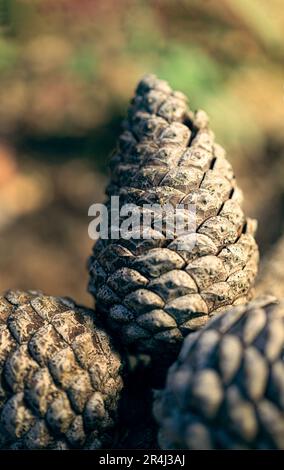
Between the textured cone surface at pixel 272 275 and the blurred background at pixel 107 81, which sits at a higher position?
the blurred background at pixel 107 81

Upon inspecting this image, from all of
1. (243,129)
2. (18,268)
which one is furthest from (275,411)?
(243,129)

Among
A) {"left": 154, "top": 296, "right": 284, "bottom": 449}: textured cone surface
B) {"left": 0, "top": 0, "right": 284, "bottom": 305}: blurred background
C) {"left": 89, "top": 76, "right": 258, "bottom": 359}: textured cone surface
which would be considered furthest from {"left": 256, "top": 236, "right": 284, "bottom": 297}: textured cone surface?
{"left": 0, "top": 0, "right": 284, "bottom": 305}: blurred background

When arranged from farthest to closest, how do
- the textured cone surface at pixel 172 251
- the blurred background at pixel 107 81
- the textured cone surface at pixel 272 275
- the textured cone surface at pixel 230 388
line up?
the blurred background at pixel 107 81, the textured cone surface at pixel 272 275, the textured cone surface at pixel 172 251, the textured cone surface at pixel 230 388

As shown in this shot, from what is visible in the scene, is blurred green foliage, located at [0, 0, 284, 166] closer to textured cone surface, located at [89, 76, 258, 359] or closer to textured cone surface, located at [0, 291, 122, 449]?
textured cone surface, located at [89, 76, 258, 359]

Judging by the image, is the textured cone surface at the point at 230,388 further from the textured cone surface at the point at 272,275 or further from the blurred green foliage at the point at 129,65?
the blurred green foliage at the point at 129,65

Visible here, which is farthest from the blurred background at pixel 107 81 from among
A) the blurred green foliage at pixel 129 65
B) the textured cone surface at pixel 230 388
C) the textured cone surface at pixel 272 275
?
the textured cone surface at pixel 230 388

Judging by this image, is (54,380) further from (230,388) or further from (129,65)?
(129,65)

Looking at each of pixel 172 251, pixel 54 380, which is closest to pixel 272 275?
pixel 172 251
